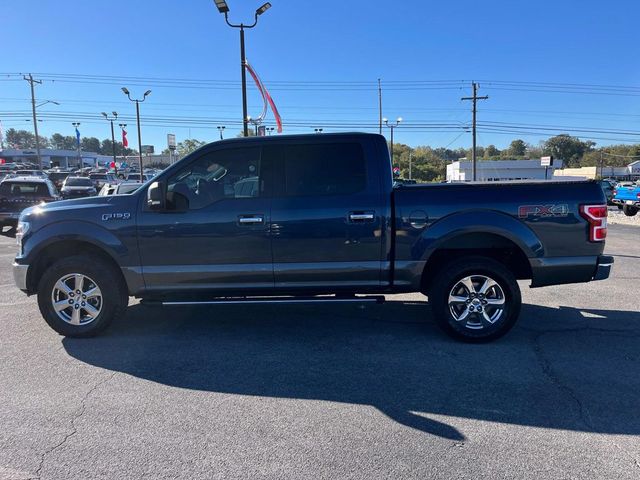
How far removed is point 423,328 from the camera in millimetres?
5445

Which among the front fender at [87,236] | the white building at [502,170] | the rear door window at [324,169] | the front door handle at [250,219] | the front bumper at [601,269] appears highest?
the white building at [502,170]

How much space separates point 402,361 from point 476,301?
1066mm

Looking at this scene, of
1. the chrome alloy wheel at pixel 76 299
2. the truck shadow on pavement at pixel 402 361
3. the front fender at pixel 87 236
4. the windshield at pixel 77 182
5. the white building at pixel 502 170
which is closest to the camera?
the truck shadow on pavement at pixel 402 361

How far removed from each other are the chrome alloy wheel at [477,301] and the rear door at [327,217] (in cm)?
83

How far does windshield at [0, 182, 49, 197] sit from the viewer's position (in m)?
13.9

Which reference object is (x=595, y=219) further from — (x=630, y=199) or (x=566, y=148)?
(x=566, y=148)

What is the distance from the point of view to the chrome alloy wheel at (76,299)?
5.05 meters

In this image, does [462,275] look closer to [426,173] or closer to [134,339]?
[134,339]

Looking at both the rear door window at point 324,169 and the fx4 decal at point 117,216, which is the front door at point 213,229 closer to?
the fx4 decal at point 117,216

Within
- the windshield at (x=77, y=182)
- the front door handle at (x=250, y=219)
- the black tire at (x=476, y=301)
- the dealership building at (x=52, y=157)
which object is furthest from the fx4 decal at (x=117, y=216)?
the dealership building at (x=52, y=157)

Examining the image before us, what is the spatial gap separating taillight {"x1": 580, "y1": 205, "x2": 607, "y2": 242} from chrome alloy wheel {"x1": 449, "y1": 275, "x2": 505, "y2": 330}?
106 cm

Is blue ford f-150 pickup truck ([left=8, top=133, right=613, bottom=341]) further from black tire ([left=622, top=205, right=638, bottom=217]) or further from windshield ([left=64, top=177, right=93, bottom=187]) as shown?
windshield ([left=64, top=177, right=93, bottom=187])

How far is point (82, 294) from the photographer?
5074 millimetres

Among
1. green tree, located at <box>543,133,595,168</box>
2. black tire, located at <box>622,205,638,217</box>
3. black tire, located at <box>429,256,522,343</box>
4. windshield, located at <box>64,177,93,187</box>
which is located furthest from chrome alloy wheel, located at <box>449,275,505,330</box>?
green tree, located at <box>543,133,595,168</box>
